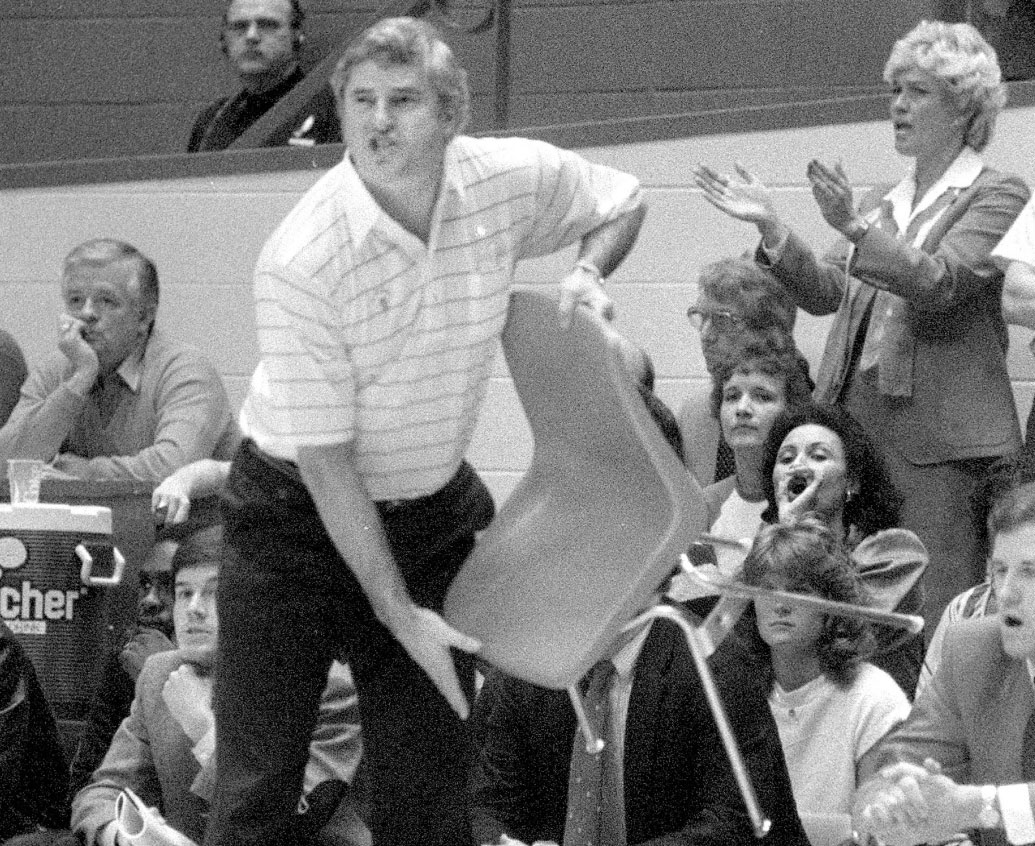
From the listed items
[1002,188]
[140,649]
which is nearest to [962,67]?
[1002,188]

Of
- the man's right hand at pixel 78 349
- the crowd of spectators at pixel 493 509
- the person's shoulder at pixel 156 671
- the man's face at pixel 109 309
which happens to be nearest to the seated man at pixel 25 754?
the crowd of spectators at pixel 493 509

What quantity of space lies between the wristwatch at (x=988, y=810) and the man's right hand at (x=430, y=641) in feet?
2.10

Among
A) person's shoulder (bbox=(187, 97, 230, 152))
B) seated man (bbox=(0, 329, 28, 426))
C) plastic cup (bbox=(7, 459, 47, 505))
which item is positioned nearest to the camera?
plastic cup (bbox=(7, 459, 47, 505))

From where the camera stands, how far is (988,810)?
2.71 m

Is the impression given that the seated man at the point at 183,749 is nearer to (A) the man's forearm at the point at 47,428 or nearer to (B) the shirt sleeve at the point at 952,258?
(A) the man's forearm at the point at 47,428

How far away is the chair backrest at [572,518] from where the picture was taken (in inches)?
104

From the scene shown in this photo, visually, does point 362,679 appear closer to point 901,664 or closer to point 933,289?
point 901,664

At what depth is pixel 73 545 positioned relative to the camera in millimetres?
4004

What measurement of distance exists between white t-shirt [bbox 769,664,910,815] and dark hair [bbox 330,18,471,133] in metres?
1.20

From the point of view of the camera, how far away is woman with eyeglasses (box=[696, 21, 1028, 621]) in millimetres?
3844

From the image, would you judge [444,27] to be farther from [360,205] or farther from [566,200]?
[360,205]

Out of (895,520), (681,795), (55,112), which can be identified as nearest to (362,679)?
(681,795)

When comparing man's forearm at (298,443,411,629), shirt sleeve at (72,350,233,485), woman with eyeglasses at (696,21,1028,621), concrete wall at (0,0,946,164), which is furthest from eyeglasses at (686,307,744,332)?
man's forearm at (298,443,411,629)

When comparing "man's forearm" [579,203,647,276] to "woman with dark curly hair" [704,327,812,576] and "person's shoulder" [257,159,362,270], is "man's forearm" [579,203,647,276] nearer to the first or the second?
"person's shoulder" [257,159,362,270]
